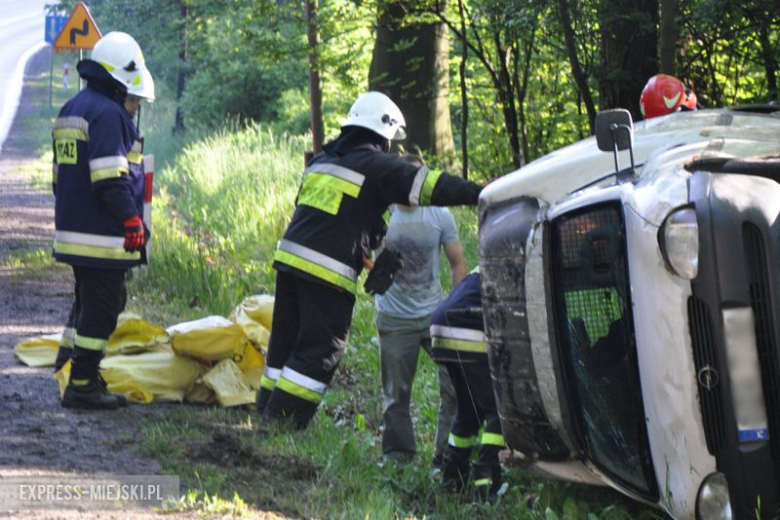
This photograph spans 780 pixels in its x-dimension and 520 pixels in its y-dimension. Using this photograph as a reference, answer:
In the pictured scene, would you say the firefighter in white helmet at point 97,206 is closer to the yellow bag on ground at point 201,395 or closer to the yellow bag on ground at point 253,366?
the yellow bag on ground at point 201,395

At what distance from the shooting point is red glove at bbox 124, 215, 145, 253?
273 inches

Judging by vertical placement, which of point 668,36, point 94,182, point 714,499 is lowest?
point 714,499

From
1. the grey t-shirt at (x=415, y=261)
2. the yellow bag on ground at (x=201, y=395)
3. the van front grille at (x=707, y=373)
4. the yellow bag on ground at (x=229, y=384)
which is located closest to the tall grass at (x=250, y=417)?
the yellow bag on ground at (x=229, y=384)

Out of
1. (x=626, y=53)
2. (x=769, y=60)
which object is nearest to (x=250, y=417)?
(x=626, y=53)

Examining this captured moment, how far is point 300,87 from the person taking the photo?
88.0 feet

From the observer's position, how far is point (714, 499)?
4387 millimetres

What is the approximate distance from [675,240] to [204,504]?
6.99 ft

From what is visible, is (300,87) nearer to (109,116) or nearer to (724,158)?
(109,116)

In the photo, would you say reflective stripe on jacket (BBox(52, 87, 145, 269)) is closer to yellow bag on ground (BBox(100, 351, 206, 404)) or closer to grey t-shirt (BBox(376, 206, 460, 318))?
yellow bag on ground (BBox(100, 351, 206, 404))

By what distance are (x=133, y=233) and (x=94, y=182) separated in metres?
0.34

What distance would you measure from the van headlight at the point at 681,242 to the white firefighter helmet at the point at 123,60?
146 inches

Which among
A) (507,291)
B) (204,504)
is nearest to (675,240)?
(507,291)

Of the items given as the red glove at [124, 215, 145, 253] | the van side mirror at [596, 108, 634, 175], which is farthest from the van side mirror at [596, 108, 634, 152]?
the red glove at [124, 215, 145, 253]

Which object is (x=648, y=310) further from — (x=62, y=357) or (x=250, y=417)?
(x=62, y=357)
